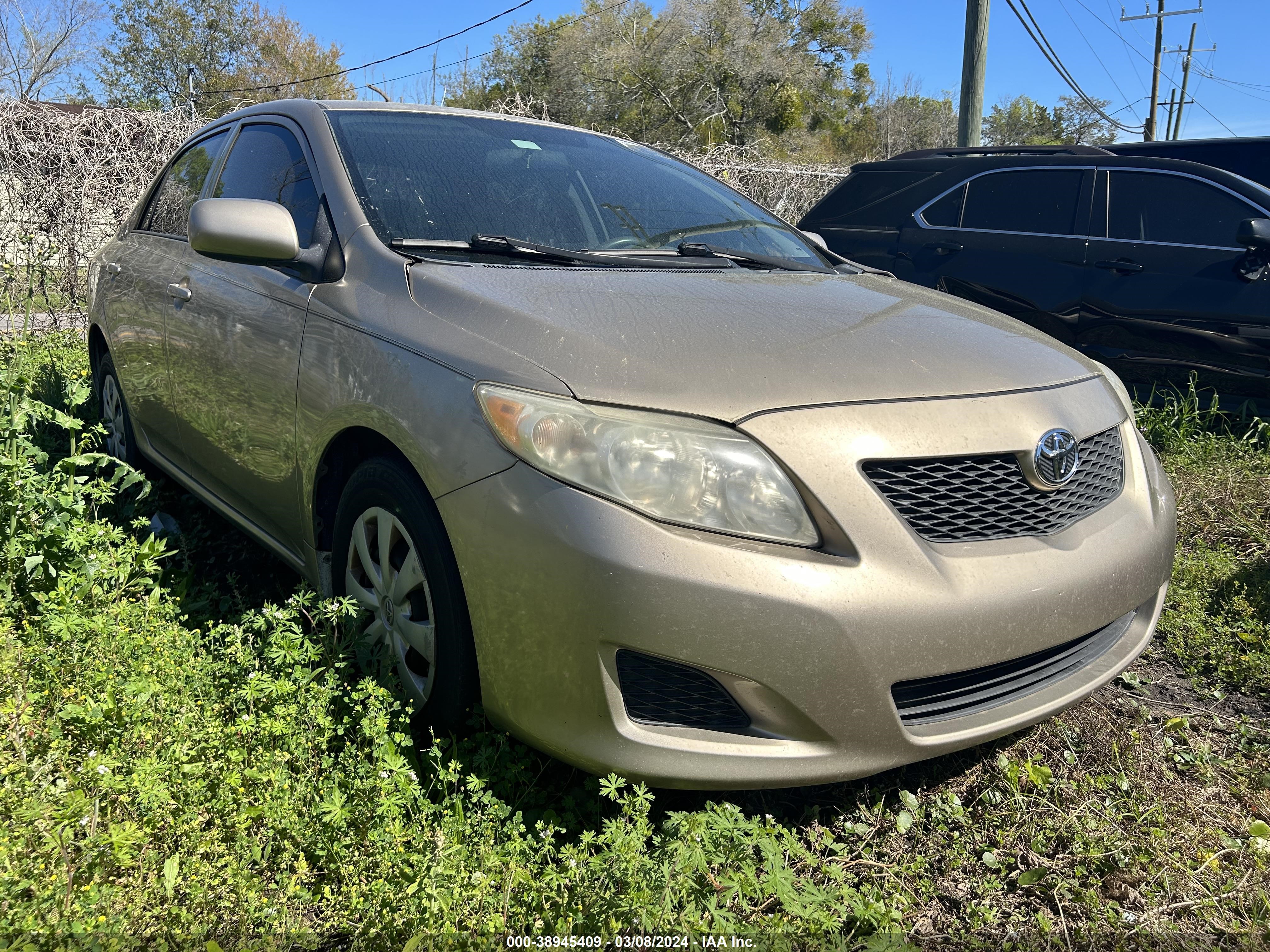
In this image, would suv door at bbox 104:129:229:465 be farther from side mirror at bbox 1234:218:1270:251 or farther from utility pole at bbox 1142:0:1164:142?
utility pole at bbox 1142:0:1164:142

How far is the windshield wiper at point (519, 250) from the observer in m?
2.49

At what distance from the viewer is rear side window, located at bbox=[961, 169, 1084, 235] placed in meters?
5.68

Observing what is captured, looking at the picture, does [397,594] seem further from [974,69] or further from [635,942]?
[974,69]

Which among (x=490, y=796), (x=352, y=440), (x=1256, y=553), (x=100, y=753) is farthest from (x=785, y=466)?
(x=1256, y=553)

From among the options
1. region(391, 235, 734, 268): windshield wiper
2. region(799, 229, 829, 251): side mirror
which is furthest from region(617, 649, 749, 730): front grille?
region(799, 229, 829, 251): side mirror

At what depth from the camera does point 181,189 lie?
155 inches

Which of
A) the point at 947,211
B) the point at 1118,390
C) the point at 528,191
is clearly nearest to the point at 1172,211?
the point at 947,211

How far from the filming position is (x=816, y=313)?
2342 mm

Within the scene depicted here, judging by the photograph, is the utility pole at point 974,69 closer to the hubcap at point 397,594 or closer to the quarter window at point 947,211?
the quarter window at point 947,211

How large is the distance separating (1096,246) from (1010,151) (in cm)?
97

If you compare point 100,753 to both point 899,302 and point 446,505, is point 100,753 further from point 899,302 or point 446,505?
point 899,302

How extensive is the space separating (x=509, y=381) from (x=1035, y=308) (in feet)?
14.5

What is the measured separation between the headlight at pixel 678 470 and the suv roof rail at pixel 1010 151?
190 inches

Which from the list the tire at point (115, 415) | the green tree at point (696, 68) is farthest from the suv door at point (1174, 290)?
the green tree at point (696, 68)
